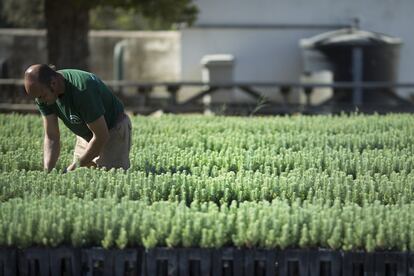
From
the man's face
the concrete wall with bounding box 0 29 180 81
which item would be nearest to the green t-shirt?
the man's face

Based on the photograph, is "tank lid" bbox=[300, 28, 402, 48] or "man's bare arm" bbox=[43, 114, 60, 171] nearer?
"man's bare arm" bbox=[43, 114, 60, 171]

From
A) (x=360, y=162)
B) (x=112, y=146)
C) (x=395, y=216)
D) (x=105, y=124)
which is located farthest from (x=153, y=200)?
(x=360, y=162)

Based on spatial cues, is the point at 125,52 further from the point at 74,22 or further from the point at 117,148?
the point at 117,148

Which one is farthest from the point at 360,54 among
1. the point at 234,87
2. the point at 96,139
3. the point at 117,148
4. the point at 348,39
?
the point at 96,139

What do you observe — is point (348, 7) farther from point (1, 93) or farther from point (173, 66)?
point (1, 93)

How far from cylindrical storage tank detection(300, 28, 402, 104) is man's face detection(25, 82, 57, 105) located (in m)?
14.2

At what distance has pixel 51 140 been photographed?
7227 mm

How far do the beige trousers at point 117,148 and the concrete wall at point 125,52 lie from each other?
52.6 ft

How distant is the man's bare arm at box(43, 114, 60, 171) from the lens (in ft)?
23.6

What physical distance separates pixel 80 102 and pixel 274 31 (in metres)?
16.2

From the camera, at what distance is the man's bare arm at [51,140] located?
7.21 meters

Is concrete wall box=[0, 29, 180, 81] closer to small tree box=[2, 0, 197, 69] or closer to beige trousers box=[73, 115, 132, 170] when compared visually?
small tree box=[2, 0, 197, 69]

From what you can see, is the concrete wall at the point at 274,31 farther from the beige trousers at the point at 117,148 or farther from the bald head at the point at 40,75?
the bald head at the point at 40,75

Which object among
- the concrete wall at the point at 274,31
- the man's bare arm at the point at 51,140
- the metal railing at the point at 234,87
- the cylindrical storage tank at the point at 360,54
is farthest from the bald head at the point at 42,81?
the concrete wall at the point at 274,31
